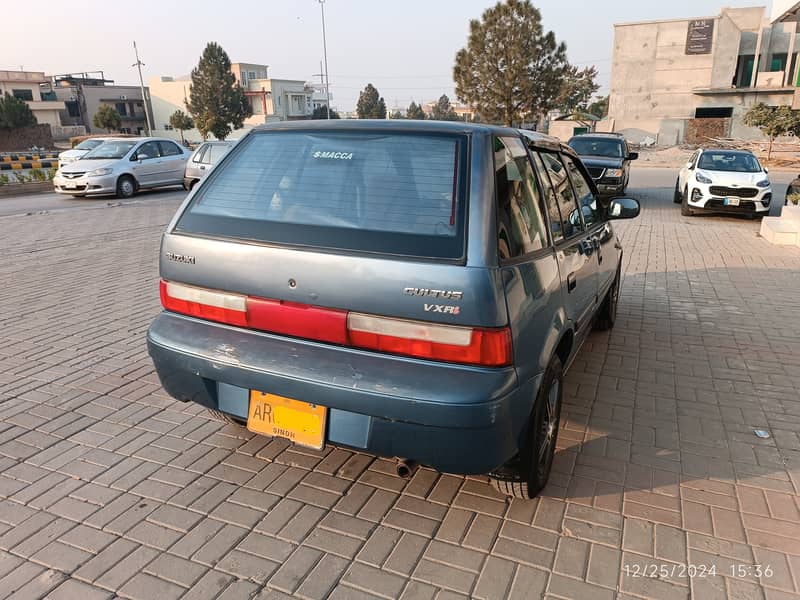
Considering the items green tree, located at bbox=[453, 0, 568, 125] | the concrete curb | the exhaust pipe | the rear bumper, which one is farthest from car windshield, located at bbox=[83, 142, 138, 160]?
green tree, located at bbox=[453, 0, 568, 125]

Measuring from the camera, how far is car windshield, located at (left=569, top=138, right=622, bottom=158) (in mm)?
15062

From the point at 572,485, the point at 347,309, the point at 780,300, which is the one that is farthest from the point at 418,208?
the point at 780,300

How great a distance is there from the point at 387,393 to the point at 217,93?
6641 centimetres

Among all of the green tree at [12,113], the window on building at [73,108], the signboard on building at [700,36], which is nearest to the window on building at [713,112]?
the signboard on building at [700,36]

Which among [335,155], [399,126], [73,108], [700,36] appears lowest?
[335,155]

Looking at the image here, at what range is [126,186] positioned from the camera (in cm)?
1606

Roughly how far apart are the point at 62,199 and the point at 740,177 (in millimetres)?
17770

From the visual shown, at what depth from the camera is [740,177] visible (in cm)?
1208

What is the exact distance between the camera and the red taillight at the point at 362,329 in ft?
7.32

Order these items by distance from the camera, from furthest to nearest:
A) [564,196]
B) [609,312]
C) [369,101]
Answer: [369,101] → [609,312] → [564,196]

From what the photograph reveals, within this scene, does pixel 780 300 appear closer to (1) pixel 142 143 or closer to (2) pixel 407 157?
(2) pixel 407 157

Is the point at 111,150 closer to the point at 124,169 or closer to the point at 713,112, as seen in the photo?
the point at 124,169

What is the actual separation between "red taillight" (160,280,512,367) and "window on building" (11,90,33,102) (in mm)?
69072

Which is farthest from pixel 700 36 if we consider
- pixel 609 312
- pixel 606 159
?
pixel 609 312
